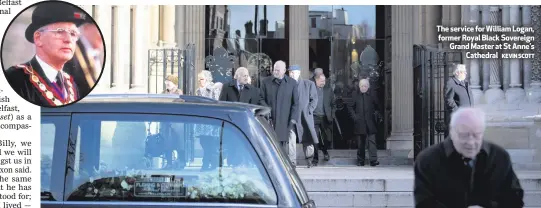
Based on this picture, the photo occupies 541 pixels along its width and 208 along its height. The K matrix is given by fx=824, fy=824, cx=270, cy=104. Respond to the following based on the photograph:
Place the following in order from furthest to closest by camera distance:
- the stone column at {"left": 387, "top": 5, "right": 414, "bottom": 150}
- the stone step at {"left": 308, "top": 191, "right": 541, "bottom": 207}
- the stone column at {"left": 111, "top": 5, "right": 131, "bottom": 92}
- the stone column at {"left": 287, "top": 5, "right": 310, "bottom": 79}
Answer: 1. the stone column at {"left": 287, "top": 5, "right": 310, "bottom": 79}
2. the stone column at {"left": 387, "top": 5, "right": 414, "bottom": 150}
3. the stone column at {"left": 111, "top": 5, "right": 131, "bottom": 92}
4. the stone step at {"left": 308, "top": 191, "right": 541, "bottom": 207}

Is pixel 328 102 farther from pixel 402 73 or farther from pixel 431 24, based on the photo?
pixel 431 24

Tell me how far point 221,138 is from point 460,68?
796 centimetres

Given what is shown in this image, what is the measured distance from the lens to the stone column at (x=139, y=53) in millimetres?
14578

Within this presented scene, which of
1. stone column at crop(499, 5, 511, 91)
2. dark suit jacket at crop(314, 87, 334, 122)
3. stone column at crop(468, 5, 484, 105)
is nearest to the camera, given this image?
stone column at crop(499, 5, 511, 91)

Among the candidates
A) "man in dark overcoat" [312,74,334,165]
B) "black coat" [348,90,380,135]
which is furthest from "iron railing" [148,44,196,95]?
"black coat" [348,90,380,135]

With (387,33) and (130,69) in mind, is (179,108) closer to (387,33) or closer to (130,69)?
(130,69)

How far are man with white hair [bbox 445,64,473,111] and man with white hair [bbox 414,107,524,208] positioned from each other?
743cm

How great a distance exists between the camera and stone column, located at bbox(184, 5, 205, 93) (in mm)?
15852

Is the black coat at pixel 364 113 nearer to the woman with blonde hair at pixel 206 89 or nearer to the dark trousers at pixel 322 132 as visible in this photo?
the dark trousers at pixel 322 132

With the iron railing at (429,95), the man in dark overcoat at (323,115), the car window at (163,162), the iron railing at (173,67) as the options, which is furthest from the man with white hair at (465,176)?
the iron railing at (173,67)

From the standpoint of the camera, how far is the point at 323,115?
14.4 meters

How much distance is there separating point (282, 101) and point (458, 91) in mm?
2526

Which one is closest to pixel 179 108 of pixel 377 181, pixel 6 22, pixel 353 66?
pixel 6 22

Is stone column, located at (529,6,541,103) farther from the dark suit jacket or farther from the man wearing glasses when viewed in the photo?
the man wearing glasses
